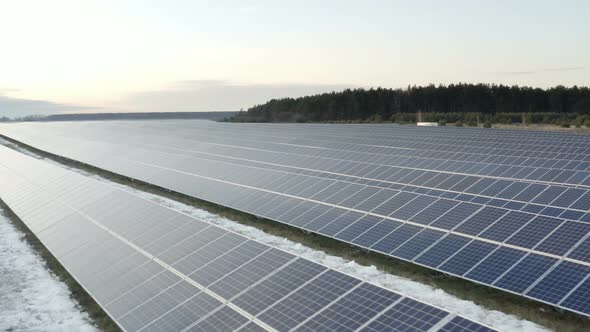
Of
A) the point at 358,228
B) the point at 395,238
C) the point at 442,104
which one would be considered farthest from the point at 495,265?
the point at 442,104

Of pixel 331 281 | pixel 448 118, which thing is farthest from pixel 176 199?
pixel 448 118

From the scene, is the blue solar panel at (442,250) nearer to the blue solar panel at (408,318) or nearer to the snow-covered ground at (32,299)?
the blue solar panel at (408,318)

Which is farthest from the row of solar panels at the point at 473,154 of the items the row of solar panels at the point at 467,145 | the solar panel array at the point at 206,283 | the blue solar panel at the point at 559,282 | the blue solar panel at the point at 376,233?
the solar panel array at the point at 206,283

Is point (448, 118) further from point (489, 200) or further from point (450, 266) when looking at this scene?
point (450, 266)

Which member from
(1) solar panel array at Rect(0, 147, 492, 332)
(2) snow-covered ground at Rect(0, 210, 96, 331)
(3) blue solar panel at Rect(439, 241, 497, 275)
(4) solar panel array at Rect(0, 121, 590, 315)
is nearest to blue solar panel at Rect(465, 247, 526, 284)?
(4) solar panel array at Rect(0, 121, 590, 315)

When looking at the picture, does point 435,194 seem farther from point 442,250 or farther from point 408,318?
point 408,318

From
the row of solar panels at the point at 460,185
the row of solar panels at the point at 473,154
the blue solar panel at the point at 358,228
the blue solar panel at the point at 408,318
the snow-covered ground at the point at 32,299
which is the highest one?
the blue solar panel at the point at 408,318

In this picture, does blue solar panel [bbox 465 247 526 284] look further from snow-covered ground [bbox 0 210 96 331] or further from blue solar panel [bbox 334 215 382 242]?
snow-covered ground [bbox 0 210 96 331]
